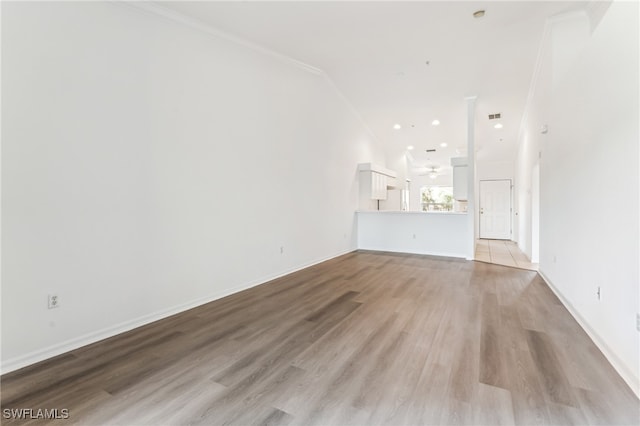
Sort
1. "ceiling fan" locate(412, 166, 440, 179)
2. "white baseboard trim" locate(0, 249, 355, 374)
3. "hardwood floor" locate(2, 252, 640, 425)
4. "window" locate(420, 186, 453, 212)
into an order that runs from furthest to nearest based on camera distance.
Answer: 1. "window" locate(420, 186, 453, 212)
2. "ceiling fan" locate(412, 166, 440, 179)
3. "white baseboard trim" locate(0, 249, 355, 374)
4. "hardwood floor" locate(2, 252, 640, 425)

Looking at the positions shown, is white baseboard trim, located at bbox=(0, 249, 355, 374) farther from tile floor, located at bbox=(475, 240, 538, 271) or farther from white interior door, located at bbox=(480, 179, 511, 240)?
white interior door, located at bbox=(480, 179, 511, 240)

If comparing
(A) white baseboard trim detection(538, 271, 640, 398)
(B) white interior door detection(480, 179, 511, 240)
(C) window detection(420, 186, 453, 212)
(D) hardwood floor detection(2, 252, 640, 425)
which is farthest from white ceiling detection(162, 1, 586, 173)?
(C) window detection(420, 186, 453, 212)

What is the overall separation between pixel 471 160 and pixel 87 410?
6606 millimetres

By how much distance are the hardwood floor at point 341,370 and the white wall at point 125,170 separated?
0.36 m

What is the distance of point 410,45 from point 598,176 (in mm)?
3008

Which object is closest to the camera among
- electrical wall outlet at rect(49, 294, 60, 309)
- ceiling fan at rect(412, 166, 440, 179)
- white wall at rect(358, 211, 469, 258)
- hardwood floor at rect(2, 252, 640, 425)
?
hardwood floor at rect(2, 252, 640, 425)

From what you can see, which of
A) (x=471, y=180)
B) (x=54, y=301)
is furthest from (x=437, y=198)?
(x=54, y=301)

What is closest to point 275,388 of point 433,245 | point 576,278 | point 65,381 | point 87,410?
point 87,410

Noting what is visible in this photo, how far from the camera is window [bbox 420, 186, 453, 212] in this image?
43.7 feet

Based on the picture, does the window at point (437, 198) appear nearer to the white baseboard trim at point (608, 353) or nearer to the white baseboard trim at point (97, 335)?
the white baseboard trim at point (608, 353)

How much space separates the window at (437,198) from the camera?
13305 mm

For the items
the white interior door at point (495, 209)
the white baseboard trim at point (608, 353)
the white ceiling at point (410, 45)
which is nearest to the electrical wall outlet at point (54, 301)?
the white ceiling at point (410, 45)

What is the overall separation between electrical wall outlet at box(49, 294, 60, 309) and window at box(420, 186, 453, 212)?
12848 millimetres

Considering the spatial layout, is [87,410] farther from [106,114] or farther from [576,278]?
[576,278]
